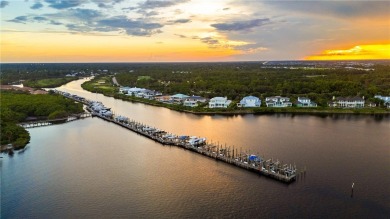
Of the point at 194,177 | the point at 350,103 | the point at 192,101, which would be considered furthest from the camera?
the point at 192,101

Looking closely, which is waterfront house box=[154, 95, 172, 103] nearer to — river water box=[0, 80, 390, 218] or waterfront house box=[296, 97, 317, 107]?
river water box=[0, 80, 390, 218]

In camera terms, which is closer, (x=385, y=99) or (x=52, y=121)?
(x=52, y=121)

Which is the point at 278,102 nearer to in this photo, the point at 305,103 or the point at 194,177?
the point at 305,103

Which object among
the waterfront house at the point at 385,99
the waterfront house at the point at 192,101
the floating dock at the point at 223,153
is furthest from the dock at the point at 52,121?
the waterfront house at the point at 385,99

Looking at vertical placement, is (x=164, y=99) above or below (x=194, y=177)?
above

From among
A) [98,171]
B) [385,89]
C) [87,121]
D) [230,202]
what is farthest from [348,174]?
[385,89]

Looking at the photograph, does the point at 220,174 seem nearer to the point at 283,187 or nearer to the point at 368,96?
the point at 283,187

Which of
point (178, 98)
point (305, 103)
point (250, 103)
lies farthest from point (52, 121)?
point (305, 103)
